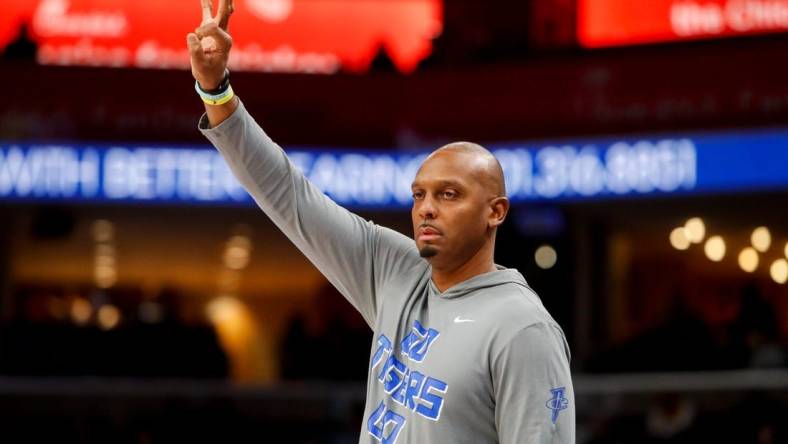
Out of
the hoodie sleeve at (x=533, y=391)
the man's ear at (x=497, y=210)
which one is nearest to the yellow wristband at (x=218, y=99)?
the man's ear at (x=497, y=210)

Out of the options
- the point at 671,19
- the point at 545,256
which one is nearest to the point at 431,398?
the point at 671,19

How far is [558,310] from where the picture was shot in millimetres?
11969

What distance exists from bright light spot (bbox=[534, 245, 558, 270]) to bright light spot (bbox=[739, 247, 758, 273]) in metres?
1.75

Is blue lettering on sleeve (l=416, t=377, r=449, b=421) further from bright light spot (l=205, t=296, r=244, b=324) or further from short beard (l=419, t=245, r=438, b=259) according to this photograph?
bright light spot (l=205, t=296, r=244, b=324)

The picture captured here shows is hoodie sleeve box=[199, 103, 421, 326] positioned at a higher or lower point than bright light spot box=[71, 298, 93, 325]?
higher

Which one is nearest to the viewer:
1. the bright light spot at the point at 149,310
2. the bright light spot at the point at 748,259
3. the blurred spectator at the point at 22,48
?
the blurred spectator at the point at 22,48

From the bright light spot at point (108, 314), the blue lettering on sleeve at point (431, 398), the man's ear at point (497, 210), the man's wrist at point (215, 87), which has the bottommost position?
the bright light spot at point (108, 314)

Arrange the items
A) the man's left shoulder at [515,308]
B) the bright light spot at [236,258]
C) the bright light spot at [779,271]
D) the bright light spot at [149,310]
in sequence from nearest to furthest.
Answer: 1. the man's left shoulder at [515,308]
2. the bright light spot at [779,271]
3. the bright light spot at [149,310]
4. the bright light spot at [236,258]

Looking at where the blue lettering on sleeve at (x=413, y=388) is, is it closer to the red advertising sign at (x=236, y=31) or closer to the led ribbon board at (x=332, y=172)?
the led ribbon board at (x=332, y=172)

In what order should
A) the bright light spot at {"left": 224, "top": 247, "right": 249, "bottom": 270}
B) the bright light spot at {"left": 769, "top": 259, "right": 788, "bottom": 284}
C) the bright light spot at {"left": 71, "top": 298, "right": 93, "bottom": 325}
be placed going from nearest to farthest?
the bright light spot at {"left": 769, "top": 259, "right": 788, "bottom": 284}, the bright light spot at {"left": 224, "top": 247, "right": 249, "bottom": 270}, the bright light spot at {"left": 71, "top": 298, "right": 93, "bottom": 325}

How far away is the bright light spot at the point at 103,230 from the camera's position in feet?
41.9

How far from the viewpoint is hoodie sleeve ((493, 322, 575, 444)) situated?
299 cm

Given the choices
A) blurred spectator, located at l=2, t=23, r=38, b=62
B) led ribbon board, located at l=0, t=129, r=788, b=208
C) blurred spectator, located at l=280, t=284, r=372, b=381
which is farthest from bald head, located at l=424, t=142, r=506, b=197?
blurred spectator, located at l=2, t=23, r=38, b=62

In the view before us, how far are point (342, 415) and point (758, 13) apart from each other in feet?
15.2
